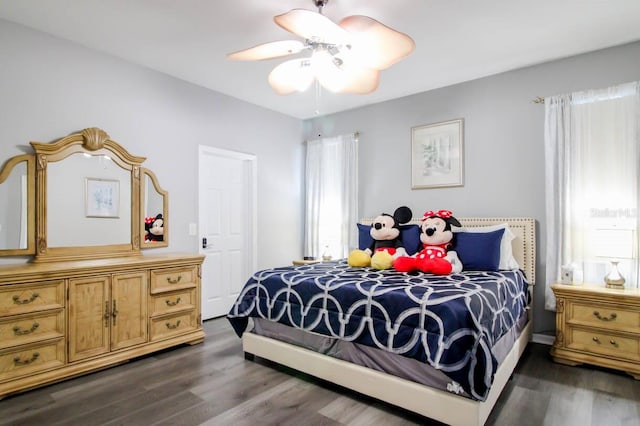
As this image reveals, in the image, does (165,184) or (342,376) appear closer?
(342,376)

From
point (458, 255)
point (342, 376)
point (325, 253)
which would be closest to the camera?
point (342, 376)

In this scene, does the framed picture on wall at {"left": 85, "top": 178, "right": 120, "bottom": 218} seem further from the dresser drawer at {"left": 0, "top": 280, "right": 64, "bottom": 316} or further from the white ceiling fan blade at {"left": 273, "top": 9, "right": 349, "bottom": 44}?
the white ceiling fan blade at {"left": 273, "top": 9, "right": 349, "bottom": 44}

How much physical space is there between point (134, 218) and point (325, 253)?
238cm

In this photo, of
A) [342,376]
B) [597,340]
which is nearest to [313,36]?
[342,376]

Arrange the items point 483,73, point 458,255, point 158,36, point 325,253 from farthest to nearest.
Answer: point 325,253, point 483,73, point 458,255, point 158,36

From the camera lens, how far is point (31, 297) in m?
2.47

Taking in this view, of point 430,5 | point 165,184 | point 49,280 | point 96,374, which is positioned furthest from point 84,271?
point 430,5

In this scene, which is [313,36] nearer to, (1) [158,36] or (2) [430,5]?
Result: (2) [430,5]

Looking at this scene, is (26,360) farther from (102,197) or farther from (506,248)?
(506,248)

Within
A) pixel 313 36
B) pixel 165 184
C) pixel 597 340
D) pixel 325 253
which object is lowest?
pixel 597 340

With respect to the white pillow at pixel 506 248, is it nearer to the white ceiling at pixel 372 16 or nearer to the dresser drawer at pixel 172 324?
the white ceiling at pixel 372 16

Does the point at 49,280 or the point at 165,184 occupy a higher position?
the point at 165,184

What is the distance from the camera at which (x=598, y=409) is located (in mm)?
2225

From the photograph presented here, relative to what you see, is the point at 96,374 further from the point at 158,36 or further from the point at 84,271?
the point at 158,36
